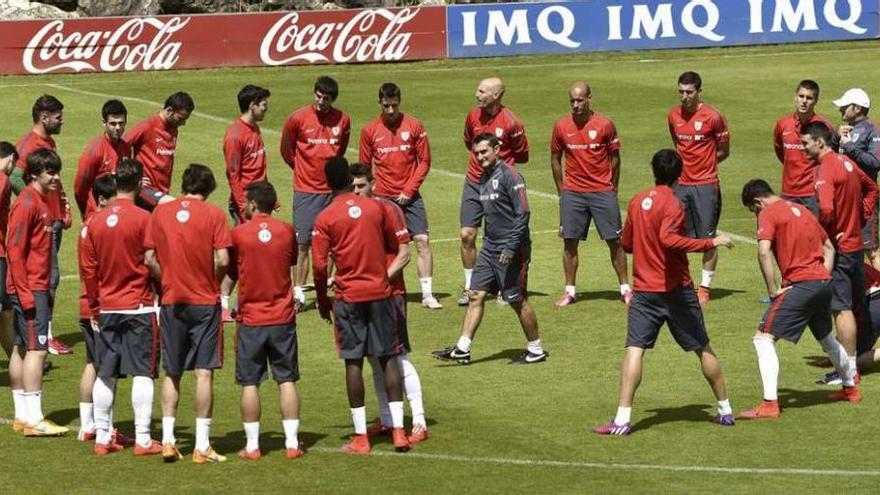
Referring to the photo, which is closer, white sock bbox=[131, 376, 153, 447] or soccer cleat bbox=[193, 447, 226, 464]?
soccer cleat bbox=[193, 447, 226, 464]

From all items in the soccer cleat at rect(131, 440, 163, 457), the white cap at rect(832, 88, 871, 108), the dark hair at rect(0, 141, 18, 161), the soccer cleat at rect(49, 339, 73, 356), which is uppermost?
the white cap at rect(832, 88, 871, 108)

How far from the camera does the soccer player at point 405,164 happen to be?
2070 centimetres

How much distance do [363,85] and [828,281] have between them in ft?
84.3

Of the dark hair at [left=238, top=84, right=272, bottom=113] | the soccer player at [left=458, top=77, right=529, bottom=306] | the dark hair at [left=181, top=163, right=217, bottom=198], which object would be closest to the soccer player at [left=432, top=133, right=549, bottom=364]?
the soccer player at [left=458, top=77, right=529, bottom=306]

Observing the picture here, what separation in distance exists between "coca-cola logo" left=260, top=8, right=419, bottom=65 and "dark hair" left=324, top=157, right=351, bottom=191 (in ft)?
95.5

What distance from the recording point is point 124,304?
14.4 meters

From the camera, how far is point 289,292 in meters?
14.2

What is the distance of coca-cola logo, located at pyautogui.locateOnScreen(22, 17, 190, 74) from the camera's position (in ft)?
137

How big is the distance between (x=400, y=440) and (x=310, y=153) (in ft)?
24.0

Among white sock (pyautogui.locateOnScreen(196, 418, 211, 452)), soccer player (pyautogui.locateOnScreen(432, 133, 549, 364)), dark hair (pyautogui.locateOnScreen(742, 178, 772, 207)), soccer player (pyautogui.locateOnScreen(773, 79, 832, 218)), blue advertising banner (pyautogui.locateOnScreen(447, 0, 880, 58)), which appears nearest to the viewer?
white sock (pyautogui.locateOnScreen(196, 418, 211, 452))

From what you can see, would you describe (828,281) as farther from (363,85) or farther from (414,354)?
(363,85)

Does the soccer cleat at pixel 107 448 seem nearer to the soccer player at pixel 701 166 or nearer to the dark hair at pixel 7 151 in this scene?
the dark hair at pixel 7 151

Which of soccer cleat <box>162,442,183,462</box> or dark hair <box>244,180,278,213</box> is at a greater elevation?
dark hair <box>244,180,278,213</box>

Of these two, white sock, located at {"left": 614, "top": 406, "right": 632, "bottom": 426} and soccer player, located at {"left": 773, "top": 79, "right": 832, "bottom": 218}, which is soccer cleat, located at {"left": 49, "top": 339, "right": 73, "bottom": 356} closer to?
white sock, located at {"left": 614, "top": 406, "right": 632, "bottom": 426}
